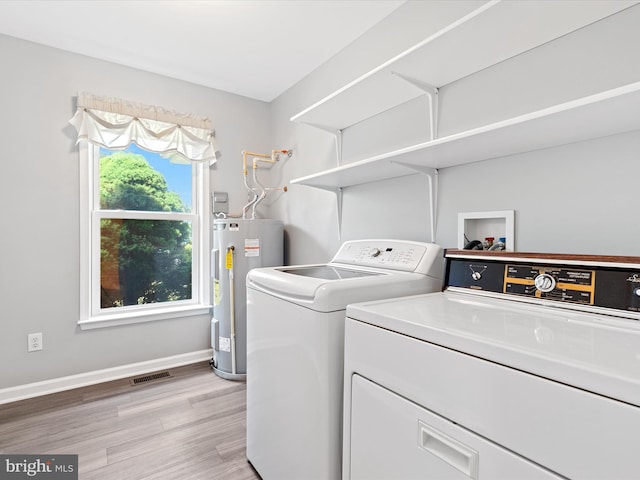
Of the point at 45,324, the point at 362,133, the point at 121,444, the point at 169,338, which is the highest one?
the point at 362,133

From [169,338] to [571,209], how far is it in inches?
113

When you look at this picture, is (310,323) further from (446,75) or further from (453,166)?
(446,75)

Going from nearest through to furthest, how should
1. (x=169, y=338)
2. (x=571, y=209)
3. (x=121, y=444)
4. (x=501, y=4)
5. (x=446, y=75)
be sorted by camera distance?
(x=501, y=4) → (x=571, y=209) → (x=446, y=75) → (x=121, y=444) → (x=169, y=338)

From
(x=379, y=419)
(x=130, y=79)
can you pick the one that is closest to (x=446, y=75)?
(x=379, y=419)

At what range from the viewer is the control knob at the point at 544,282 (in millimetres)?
1019

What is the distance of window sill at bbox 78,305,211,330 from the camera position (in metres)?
2.47

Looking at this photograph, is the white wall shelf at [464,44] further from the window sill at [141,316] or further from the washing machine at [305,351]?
the window sill at [141,316]

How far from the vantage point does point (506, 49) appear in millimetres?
1310

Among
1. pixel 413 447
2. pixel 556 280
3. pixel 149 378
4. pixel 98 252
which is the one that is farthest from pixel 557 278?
pixel 98 252

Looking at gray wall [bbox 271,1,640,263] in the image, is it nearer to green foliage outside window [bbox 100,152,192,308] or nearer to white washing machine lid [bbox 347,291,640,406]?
white washing machine lid [bbox 347,291,640,406]

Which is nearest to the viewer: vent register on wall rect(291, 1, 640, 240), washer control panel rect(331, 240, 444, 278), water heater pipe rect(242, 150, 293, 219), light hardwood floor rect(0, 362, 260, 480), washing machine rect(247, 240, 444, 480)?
vent register on wall rect(291, 1, 640, 240)

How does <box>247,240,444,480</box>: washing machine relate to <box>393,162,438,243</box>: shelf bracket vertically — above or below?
below

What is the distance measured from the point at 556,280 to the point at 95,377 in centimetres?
296

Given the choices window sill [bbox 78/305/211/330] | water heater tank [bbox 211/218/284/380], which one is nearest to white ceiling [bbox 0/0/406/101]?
water heater tank [bbox 211/218/284/380]
